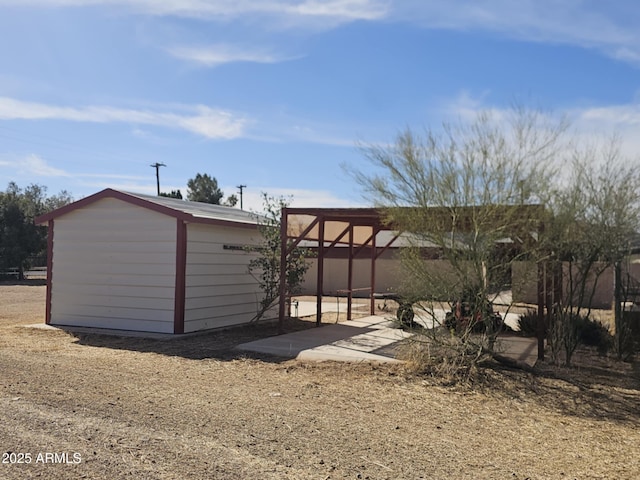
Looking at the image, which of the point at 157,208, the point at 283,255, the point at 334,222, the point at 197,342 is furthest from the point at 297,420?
the point at 334,222

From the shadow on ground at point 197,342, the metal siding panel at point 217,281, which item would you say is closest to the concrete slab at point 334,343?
the shadow on ground at point 197,342

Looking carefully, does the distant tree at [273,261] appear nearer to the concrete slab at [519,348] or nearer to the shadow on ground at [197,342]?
the shadow on ground at [197,342]

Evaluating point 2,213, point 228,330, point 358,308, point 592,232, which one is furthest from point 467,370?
point 2,213

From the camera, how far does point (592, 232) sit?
9344 mm

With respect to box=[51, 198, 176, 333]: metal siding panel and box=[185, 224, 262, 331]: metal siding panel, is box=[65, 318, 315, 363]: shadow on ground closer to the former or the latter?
box=[185, 224, 262, 331]: metal siding panel

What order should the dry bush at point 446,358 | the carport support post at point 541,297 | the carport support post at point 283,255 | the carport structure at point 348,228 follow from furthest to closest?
the carport support post at point 283,255
the carport support post at point 541,297
the carport structure at point 348,228
the dry bush at point 446,358

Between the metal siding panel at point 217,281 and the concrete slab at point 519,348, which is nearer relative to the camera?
the concrete slab at point 519,348

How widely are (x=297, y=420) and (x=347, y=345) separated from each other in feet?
17.4

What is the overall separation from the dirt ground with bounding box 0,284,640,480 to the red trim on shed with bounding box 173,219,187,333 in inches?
98.5

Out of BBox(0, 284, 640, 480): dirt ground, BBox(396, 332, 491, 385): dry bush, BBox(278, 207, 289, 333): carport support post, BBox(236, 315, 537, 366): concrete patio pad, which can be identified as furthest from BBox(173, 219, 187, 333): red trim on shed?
BBox(396, 332, 491, 385): dry bush

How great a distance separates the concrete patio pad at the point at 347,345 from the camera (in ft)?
33.3

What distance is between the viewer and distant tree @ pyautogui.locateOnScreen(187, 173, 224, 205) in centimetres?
5619

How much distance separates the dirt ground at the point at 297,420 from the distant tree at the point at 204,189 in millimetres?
46840

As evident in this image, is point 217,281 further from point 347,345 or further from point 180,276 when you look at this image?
point 347,345
